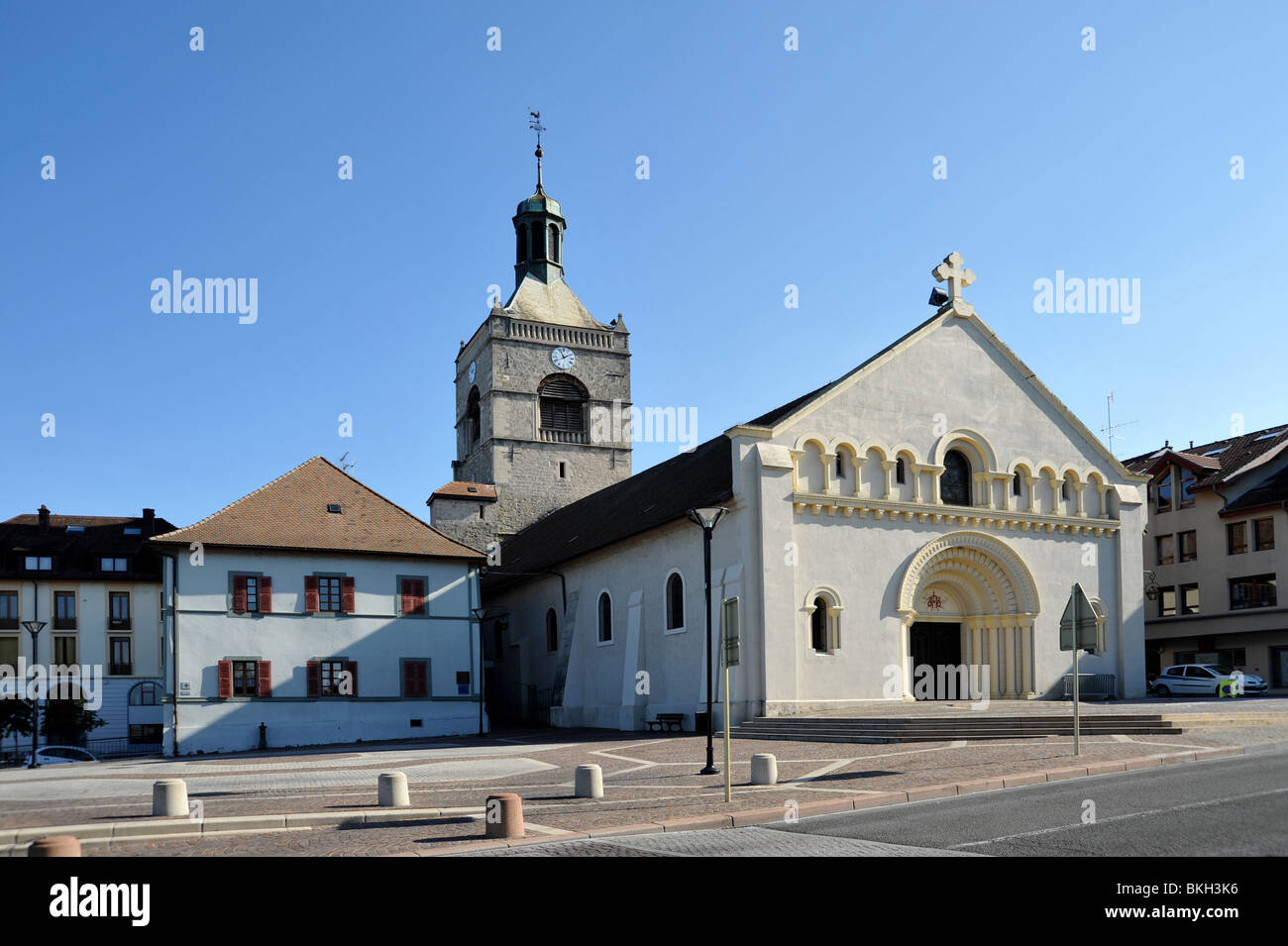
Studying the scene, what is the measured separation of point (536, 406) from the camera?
54.7 metres

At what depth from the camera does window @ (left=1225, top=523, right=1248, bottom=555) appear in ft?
157

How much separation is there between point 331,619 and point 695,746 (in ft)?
51.7

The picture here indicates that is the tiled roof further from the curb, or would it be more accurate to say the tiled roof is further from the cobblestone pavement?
the curb

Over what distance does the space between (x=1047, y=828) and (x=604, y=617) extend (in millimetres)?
27752

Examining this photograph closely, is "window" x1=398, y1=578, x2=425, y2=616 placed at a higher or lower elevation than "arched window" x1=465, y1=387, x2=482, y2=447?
lower

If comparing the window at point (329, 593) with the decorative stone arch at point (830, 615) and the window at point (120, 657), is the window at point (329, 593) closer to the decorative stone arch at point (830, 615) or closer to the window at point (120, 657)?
the decorative stone arch at point (830, 615)

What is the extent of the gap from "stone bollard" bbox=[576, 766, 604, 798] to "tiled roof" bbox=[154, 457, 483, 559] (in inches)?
868

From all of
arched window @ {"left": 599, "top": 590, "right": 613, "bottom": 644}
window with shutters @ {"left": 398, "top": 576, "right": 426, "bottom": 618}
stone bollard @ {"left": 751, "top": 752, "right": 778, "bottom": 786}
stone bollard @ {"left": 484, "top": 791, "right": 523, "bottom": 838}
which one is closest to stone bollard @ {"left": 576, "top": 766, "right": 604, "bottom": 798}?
stone bollard @ {"left": 751, "top": 752, "right": 778, "bottom": 786}

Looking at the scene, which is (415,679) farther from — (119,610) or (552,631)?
(119,610)

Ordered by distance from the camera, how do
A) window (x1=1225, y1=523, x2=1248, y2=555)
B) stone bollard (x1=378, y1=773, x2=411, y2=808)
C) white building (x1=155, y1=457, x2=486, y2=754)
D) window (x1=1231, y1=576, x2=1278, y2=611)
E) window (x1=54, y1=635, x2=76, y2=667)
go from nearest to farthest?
stone bollard (x1=378, y1=773, x2=411, y2=808) < white building (x1=155, y1=457, x2=486, y2=754) < window (x1=1231, y1=576, x2=1278, y2=611) < window (x1=1225, y1=523, x2=1248, y2=555) < window (x1=54, y1=635, x2=76, y2=667)

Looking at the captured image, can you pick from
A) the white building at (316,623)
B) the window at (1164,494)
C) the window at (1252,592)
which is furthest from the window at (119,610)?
the window at (1252,592)

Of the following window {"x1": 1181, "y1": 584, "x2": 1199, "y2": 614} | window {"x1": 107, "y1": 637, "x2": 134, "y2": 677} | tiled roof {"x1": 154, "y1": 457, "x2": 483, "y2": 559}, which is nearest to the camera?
tiled roof {"x1": 154, "y1": 457, "x2": 483, "y2": 559}
